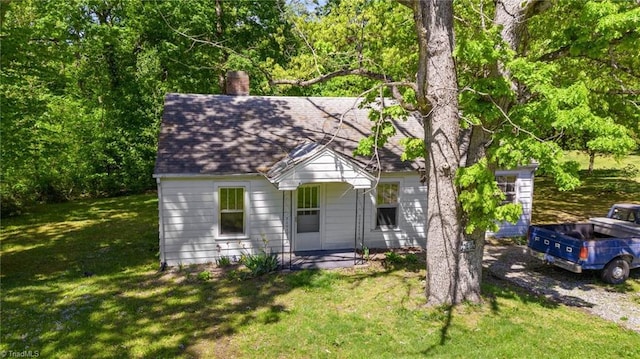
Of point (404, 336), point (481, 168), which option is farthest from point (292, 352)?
point (481, 168)

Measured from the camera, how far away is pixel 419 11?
27.5 feet

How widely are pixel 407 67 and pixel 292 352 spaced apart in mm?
8474

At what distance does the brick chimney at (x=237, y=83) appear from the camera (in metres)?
16.6

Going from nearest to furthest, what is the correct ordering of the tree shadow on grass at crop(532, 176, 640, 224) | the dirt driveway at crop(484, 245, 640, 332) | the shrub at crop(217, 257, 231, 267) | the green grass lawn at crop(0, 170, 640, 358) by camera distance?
the green grass lawn at crop(0, 170, 640, 358), the dirt driveway at crop(484, 245, 640, 332), the shrub at crop(217, 257, 231, 267), the tree shadow on grass at crop(532, 176, 640, 224)

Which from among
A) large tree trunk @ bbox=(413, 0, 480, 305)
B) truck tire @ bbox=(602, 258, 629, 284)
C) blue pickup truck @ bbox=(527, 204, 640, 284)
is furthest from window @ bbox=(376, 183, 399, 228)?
truck tire @ bbox=(602, 258, 629, 284)

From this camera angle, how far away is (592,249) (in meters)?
10.6

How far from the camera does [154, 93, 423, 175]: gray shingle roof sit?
40.2 ft

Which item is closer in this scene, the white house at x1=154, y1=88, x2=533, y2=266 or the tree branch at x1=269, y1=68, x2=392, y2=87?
the tree branch at x1=269, y1=68, x2=392, y2=87

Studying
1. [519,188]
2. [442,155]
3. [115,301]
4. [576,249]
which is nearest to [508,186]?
[519,188]

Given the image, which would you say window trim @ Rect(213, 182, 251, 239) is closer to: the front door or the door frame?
the door frame

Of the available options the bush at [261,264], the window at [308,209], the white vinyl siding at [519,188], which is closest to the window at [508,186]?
the white vinyl siding at [519,188]

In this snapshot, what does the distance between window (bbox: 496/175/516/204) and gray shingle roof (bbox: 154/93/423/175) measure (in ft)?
11.2

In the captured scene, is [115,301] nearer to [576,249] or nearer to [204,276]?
[204,276]

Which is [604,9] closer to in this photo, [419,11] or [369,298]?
[419,11]
